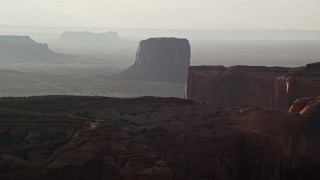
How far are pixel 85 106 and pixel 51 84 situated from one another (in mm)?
95345

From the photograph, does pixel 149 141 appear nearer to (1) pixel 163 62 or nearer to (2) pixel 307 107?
(2) pixel 307 107

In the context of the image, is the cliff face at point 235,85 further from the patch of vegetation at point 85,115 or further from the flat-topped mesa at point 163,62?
the flat-topped mesa at point 163,62

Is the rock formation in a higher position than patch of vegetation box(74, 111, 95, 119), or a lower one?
higher

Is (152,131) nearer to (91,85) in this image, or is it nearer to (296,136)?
(296,136)

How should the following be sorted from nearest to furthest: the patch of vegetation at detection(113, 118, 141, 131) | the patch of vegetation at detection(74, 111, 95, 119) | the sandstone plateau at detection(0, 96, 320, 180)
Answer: the sandstone plateau at detection(0, 96, 320, 180), the patch of vegetation at detection(113, 118, 141, 131), the patch of vegetation at detection(74, 111, 95, 119)

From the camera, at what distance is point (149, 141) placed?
33.8m

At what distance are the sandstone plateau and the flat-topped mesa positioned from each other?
3923 inches

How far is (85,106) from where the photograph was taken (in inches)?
1499

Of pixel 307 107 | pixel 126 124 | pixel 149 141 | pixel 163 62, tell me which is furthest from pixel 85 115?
pixel 163 62

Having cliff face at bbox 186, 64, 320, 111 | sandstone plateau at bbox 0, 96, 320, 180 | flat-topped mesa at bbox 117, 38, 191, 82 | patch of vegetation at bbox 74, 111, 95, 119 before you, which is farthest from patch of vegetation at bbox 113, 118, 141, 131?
flat-topped mesa at bbox 117, 38, 191, 82

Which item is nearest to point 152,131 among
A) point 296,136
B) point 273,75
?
point 296,136

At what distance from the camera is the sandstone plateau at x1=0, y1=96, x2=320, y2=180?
27703 millimetres

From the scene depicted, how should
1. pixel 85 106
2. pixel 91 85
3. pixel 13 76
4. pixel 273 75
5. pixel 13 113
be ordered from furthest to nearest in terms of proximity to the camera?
1. pixel 13 76
2. pixel 91 85
3. pixel 273 75
4. pixel 85 106
5. pixel 13 113

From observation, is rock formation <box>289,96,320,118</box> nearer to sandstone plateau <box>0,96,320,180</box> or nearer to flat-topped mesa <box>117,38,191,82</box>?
sandstone plateau <box>0,96,320,180</box>
